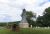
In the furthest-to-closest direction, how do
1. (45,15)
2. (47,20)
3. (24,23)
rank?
(45,15) < (47,20) < (24,23)

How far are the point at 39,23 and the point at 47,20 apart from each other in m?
3.11

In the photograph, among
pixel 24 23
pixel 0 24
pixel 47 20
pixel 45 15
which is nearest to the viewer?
pixel 0 24

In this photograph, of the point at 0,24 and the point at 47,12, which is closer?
the point at 0,24

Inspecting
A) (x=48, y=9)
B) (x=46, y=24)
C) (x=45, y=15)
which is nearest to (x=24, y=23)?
(x=46, y=24)

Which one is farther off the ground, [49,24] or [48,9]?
[48,9]

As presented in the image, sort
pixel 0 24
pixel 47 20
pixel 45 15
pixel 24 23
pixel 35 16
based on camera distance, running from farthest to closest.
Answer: pixel 35 16 → pixel 45 15 → pixel 47 20 → pixel 24 23 → pixel 0 24

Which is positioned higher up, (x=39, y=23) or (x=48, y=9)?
(x=48, y=9)

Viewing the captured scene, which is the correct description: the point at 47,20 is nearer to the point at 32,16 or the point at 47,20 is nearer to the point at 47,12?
the point at 47,12

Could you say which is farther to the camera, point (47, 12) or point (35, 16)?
point (35, 16)

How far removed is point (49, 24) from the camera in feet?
153

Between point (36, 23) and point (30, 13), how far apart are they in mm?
8632

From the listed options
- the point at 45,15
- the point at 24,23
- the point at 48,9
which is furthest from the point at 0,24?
the point at 48,9

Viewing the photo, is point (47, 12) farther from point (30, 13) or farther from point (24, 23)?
point (24, 23)

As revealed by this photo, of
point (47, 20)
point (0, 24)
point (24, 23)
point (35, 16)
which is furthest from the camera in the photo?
point (35, 16)
